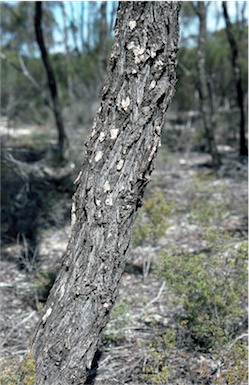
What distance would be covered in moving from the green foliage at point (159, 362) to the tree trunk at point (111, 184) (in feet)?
1.29

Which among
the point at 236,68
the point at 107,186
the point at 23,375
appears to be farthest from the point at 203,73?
the point at 23,375

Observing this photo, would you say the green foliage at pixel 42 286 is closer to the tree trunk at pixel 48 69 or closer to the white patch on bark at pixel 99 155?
the white patch on bark at pixel 99 155

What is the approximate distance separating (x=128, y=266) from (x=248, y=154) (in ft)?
14.8

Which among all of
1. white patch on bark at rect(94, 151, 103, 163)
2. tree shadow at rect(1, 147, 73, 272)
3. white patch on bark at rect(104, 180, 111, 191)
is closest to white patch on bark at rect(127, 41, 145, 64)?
white patch on bark at rect(94, 151, 103, 163)

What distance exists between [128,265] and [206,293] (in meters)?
1.51

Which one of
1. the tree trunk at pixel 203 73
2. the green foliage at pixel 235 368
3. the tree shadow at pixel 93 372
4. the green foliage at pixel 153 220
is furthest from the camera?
the tree trunk at pixel 203 73

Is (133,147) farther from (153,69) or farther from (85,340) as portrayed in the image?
(85,340)

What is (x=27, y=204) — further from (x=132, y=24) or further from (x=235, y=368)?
(x=132, y=24)

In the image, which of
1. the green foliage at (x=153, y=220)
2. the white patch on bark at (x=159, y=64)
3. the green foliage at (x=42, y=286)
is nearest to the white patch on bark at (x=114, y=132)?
the white patch on bark at (x=159, y=64)

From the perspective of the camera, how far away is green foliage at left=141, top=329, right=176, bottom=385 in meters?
2.42

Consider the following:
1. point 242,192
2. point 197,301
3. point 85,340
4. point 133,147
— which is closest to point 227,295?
point 197,301

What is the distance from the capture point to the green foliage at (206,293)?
285 cm

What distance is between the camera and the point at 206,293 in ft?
9.31

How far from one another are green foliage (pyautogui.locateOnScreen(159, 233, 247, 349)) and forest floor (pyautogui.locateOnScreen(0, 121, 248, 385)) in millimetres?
118
